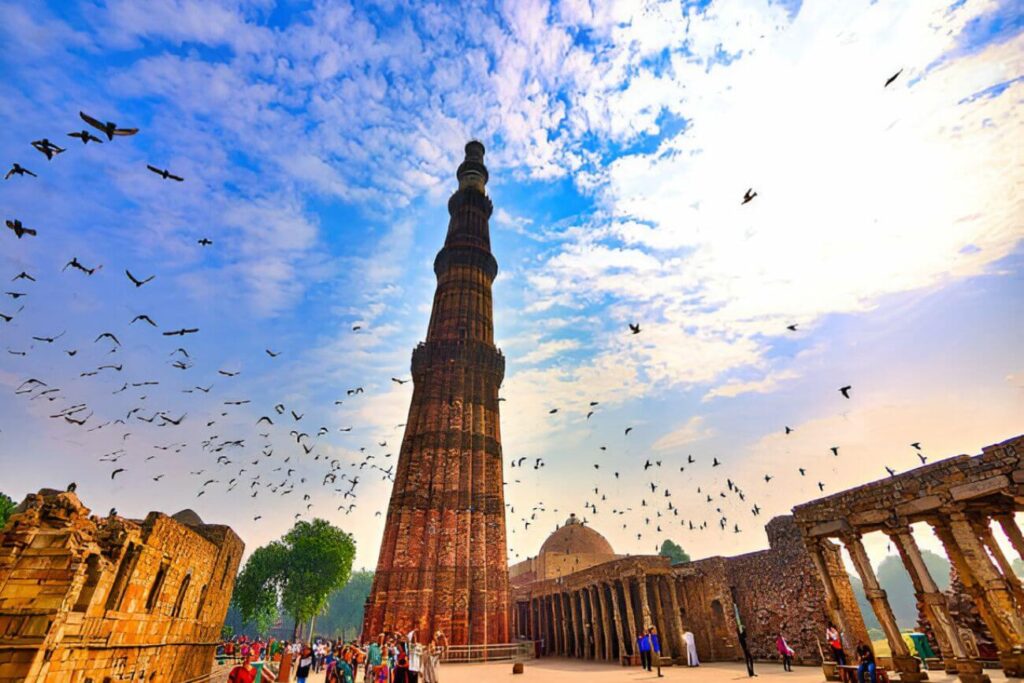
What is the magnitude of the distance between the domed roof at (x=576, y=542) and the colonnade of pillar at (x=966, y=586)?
33999mm

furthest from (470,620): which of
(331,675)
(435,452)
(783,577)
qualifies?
(783,577)

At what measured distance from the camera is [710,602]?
72.8 ft

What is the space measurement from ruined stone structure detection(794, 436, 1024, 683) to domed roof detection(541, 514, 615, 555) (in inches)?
1337

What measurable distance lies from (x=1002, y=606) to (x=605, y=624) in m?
→ 17.3

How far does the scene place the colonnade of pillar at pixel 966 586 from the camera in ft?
29.8

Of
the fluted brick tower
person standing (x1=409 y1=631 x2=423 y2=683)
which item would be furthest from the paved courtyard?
the fluted brick tower

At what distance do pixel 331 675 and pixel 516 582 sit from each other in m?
39.9

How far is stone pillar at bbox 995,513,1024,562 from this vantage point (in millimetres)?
10750

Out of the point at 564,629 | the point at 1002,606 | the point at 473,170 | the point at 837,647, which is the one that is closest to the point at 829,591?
the point at 837,647

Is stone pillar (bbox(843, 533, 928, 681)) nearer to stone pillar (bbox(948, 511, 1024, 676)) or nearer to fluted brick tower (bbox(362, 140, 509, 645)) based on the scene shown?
stone pillar (bbox(948, 511, 1024, 676))

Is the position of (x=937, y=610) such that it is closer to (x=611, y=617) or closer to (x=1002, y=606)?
(x=1002, y=606)

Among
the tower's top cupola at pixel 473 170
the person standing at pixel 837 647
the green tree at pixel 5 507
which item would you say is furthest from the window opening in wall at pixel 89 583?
the tower's top cupola at pixel 473 170

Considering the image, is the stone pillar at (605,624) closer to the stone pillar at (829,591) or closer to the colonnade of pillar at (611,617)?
the colonnade of pillar at (611,617)

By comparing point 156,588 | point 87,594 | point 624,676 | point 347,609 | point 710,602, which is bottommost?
point 624,676
